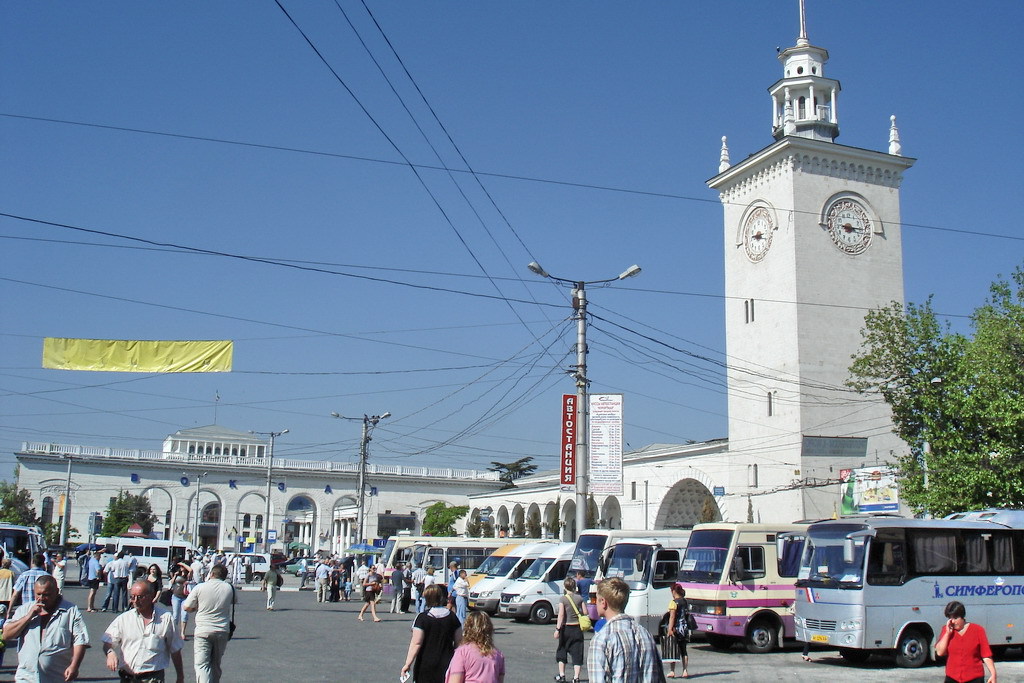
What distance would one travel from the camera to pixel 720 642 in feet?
68.1

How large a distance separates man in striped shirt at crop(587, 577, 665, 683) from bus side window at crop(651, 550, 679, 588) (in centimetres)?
1555

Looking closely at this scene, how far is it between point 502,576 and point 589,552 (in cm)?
396

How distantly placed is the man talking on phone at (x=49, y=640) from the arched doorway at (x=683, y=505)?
134 ft

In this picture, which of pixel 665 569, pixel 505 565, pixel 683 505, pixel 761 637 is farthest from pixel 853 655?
pixel 683 505

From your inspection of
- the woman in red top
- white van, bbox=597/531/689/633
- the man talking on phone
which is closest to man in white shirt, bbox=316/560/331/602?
white van, bbox=597/531/689/633

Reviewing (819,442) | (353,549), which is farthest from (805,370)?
(353,549)

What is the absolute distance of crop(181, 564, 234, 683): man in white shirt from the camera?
10531 millimetres

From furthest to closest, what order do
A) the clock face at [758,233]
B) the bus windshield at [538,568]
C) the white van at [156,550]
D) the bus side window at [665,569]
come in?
the white van at [156,550] → the clock face at [758,233] → the bus windshield at [538,568] → the bus side window at [665,569]

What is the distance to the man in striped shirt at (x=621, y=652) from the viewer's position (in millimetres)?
6199

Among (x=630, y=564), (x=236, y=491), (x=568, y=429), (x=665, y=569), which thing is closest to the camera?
(x=665, y=569)

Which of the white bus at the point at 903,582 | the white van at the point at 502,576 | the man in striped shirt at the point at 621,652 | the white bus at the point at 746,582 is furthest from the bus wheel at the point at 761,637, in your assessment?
the man in striped shirt at the point at 621,652

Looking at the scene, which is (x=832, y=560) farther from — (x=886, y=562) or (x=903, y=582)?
(x=903, y=582)

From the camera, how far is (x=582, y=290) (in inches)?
1013

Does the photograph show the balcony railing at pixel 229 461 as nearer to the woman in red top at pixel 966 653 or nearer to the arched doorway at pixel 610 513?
the arched doorway at pixel 610 513
